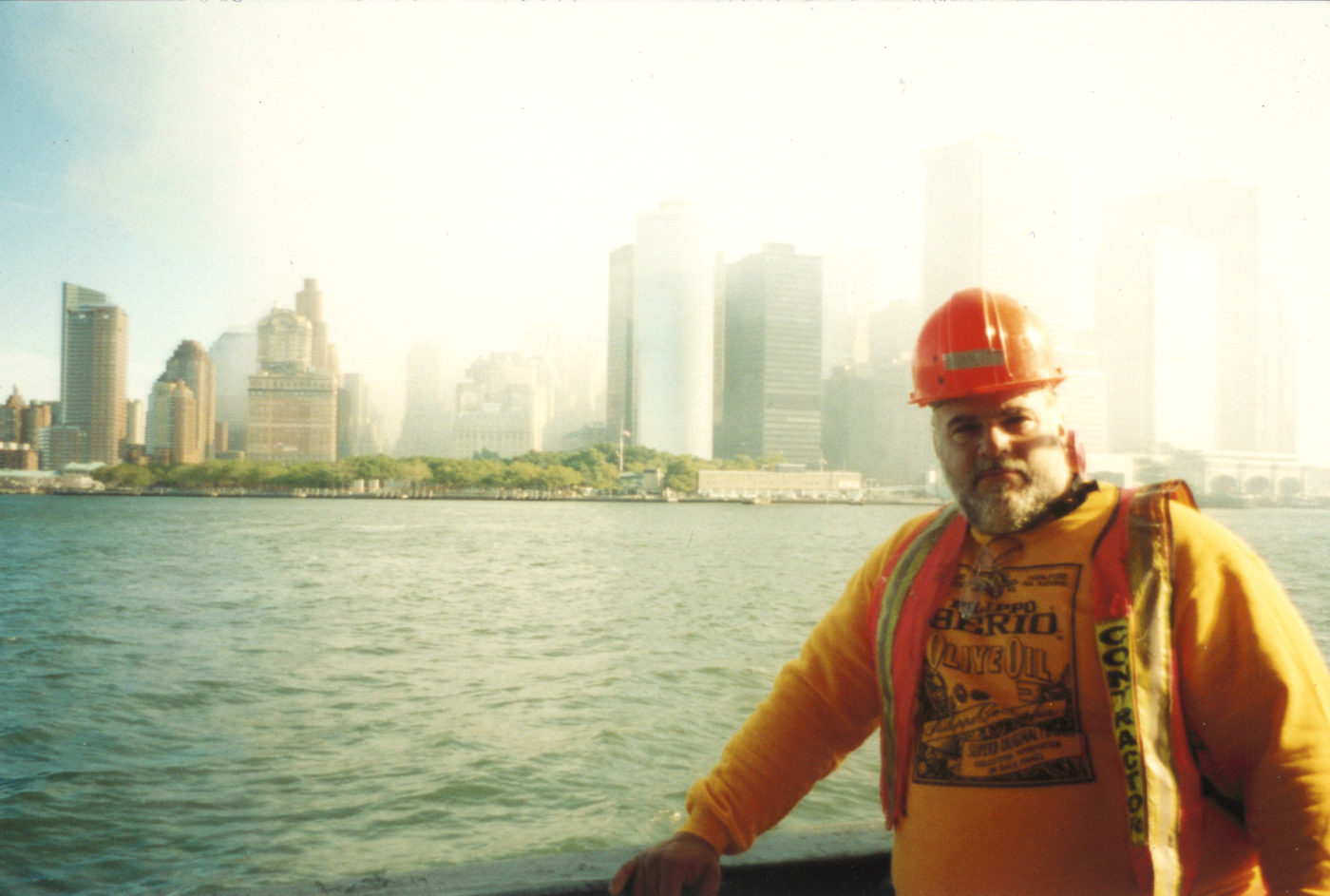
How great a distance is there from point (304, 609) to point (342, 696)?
35.1 ft

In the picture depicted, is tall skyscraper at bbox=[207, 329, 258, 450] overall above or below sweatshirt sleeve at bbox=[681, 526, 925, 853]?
above

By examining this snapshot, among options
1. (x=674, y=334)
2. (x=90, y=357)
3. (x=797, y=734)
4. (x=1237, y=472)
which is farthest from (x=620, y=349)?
(x=797, y=734)

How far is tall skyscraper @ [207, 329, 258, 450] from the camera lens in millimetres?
133375

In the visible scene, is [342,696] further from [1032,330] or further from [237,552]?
[237,552]

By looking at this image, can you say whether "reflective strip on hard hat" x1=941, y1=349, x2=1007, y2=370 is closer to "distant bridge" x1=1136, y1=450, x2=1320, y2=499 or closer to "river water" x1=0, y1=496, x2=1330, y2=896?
"river water" x1=0, y1=496, x2=1330, y2=896

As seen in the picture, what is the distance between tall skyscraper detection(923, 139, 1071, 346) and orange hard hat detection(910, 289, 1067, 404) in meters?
75.4

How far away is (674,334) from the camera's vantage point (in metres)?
150

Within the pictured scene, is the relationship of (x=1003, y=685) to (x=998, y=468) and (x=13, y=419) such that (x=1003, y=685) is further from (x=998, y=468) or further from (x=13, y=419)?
(x=13, y=419)

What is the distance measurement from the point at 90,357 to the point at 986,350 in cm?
9503

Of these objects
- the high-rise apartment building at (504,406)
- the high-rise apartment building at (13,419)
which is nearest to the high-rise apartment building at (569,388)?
the high-rise apartment building at (504,406)

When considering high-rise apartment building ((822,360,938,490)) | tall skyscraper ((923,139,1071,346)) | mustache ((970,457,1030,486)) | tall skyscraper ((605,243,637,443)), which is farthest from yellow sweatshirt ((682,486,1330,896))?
tall skyscraper ((605,243,637,443))

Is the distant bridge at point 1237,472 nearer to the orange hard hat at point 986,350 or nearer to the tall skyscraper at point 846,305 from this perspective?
the tall skyscraper at point 846,305

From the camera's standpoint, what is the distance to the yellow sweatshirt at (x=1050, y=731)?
1355 millimetres

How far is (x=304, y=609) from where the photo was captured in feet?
75.0
